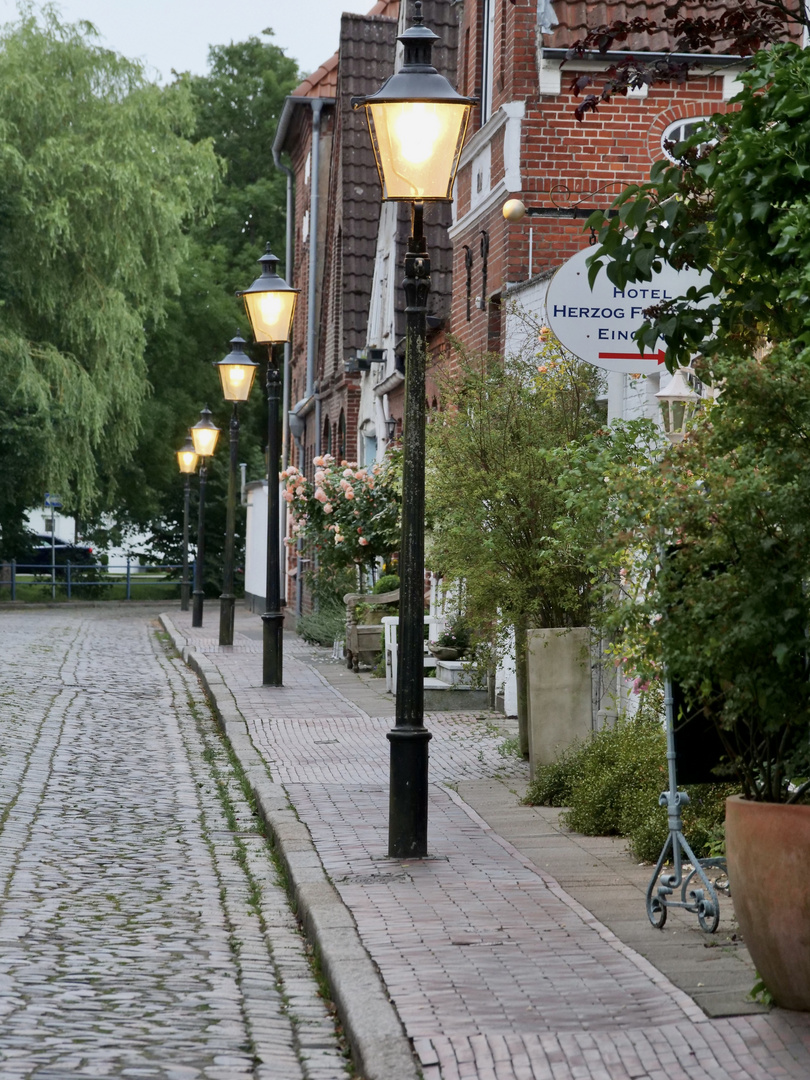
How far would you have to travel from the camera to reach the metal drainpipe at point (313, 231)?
3297 centimetres

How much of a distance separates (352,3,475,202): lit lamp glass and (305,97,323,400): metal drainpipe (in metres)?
24.9

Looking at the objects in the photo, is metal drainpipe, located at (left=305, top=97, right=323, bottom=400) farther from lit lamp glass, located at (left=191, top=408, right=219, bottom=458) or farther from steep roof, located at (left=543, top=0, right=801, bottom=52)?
steep roof, located at (left=543, top=0, right=801, bottom=52)

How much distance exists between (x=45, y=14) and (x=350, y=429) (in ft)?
44.5

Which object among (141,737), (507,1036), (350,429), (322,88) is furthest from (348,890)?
(322,88)

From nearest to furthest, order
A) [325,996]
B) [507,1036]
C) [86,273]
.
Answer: [507,1036] < [325,996] < [86,273]

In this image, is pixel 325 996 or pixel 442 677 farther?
pixel 442 677

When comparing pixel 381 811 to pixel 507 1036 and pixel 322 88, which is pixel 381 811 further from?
pixel 322 88

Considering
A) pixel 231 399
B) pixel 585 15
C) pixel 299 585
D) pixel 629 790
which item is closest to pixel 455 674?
pixel 585 15

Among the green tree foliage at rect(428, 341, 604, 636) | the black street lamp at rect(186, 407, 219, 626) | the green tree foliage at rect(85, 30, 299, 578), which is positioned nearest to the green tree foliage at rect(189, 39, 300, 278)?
the green tree foliage at rect(85, 30, 299, 578)

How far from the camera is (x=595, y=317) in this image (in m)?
9.09

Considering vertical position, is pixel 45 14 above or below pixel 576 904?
above

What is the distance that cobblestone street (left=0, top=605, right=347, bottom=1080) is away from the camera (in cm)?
509

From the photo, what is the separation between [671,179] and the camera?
6238 millimetres

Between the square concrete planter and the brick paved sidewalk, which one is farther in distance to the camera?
the square concrete planter
